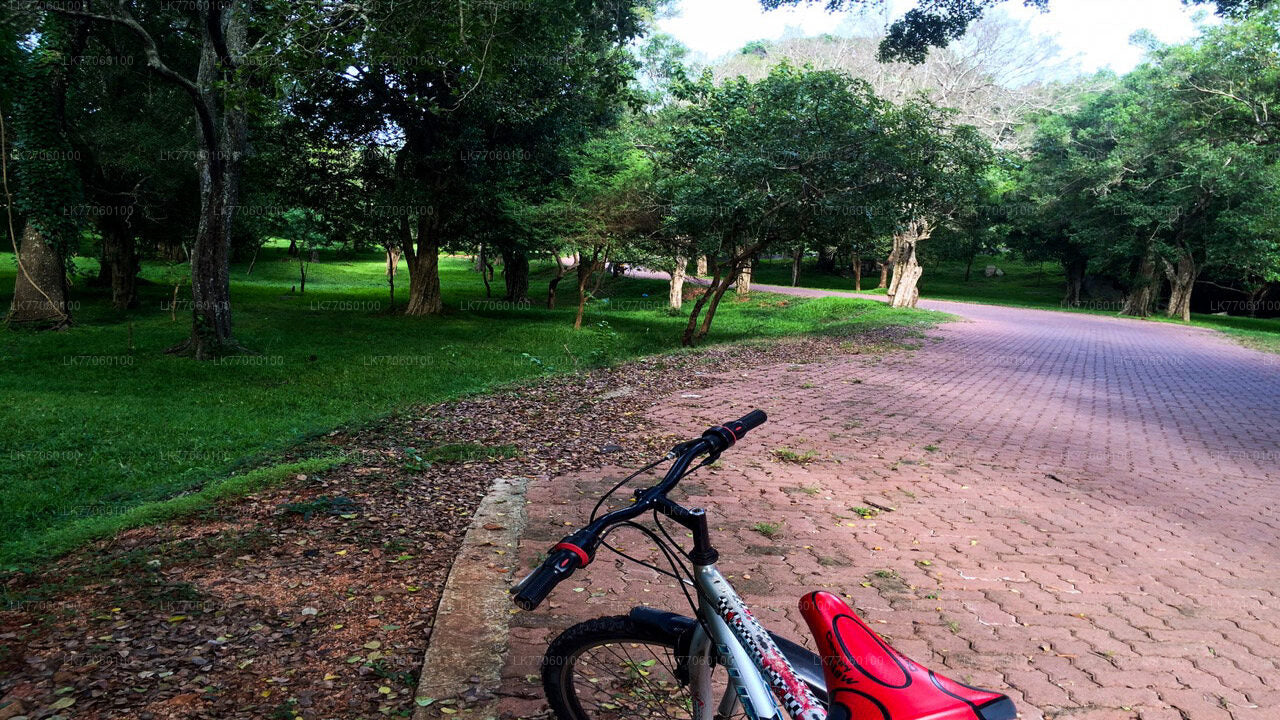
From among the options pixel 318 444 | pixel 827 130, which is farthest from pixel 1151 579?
pixel 827 130

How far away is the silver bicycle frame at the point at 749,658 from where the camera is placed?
188 centimetres

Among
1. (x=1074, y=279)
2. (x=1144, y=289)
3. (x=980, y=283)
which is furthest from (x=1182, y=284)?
(x=980, y=283)

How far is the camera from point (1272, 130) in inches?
667

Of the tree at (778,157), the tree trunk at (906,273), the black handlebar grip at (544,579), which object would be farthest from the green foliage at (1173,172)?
the black handlebar grip at (544,579)

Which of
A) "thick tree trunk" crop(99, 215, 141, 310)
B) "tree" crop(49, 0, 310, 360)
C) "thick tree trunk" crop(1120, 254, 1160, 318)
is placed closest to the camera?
"tree" crop(49, 0, 310, 360)

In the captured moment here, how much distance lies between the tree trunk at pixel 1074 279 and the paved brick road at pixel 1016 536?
94.2 feet

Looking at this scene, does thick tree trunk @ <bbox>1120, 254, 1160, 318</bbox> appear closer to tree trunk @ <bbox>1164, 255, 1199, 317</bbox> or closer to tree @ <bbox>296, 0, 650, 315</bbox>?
tree trunk @ <bbox>1164, 255, 1199, 317</bbox>

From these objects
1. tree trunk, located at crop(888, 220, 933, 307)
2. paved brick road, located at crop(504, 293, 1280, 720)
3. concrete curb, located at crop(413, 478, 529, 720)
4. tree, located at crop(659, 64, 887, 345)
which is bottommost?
concrete curb, located at crop(413, 478, 529, 720)

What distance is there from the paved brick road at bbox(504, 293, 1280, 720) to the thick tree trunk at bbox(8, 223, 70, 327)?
14622mm

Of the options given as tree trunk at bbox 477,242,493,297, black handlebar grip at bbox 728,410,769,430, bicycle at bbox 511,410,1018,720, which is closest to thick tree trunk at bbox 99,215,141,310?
tree trunk at bbox 477,242,493,297

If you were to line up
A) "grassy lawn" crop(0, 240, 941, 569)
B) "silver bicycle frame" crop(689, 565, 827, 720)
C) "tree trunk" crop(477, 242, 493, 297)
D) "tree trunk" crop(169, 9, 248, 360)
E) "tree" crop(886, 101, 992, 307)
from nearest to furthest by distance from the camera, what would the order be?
1. "silver bicycle frame" crop(689, 565, 827, 720)
2. "grassy lawn" crop(0, 240, 941, 569)
3. "tree trunk" crop(169, 9, 248, 360)
4. "tree" crop(886, 101, 992, 307)
5. "tree trunk" crop(477, 242, 493, 297)

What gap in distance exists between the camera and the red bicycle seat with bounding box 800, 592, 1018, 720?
1635 millimetres

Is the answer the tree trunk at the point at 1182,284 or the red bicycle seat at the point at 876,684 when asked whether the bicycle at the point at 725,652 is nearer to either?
the red bicycle seat at the point at 876,684

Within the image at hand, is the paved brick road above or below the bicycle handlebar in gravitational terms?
below
